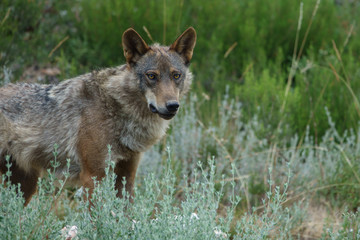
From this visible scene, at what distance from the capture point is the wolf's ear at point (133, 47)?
13.0 ft

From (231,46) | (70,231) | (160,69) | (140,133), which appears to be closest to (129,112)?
(140,133)

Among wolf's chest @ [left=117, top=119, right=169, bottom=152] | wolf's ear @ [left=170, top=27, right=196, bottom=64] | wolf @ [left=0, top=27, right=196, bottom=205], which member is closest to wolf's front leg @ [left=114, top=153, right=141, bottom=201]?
wolf @ [left=0, top=27, right=196, bottom=205]

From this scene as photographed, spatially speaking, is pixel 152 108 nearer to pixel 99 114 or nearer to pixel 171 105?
pixel 171 105

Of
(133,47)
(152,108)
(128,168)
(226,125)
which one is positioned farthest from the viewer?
(226,125)

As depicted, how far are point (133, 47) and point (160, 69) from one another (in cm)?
31

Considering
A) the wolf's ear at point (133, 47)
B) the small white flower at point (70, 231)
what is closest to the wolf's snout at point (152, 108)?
the wolf's ear at point (133, 47)

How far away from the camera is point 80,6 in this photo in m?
8.51

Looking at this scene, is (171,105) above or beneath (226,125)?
above

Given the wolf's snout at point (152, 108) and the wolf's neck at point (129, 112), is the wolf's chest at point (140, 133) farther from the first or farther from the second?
the wolf's snout at point (152, 108)

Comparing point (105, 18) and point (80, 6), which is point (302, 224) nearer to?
point (105, 18)

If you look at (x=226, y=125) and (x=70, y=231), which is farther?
(x=226, y=125)

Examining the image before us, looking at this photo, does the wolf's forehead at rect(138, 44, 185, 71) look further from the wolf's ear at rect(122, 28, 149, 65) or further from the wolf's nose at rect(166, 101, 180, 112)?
the wolf's nose at rect(166, 101, 180, 112)

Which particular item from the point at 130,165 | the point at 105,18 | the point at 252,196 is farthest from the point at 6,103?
the point at 105,18

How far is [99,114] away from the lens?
394cm
